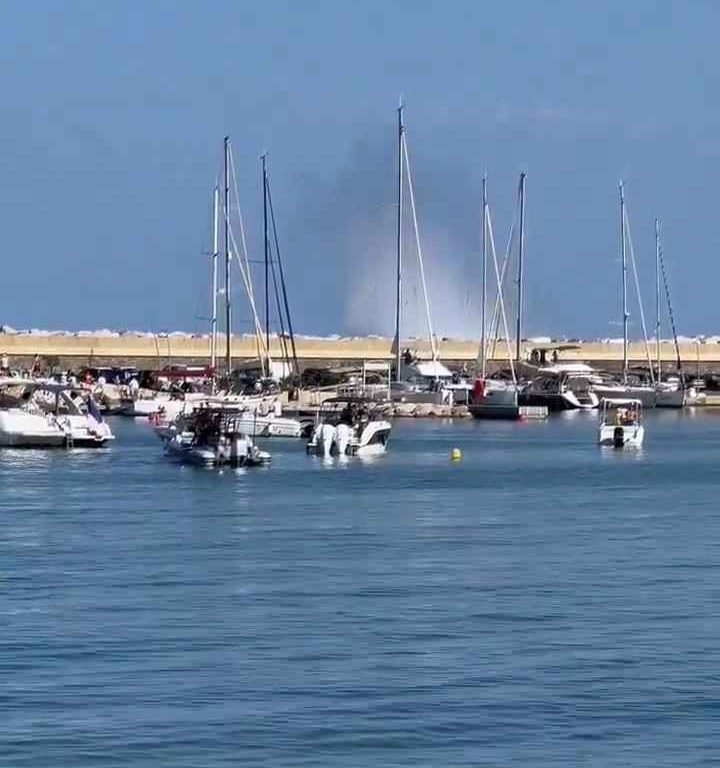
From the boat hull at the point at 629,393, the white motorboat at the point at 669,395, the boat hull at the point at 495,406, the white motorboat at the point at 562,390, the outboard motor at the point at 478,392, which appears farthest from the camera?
the white motorboat at the point at 669,395

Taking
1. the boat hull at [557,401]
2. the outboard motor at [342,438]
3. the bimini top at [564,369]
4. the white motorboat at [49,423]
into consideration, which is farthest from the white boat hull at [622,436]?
Result: the bimini top at [564,369]

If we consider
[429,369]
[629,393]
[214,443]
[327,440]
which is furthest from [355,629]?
[629,393]

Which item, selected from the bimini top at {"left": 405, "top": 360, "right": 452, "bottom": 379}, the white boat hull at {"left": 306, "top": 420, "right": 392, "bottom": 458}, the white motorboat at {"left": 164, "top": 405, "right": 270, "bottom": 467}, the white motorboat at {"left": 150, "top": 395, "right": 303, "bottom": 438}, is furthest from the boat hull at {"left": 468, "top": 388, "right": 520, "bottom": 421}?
the white motorboat at {"left": 164, "top": 405, "right": 270, "bottom": 467}

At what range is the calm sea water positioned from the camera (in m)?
22.8

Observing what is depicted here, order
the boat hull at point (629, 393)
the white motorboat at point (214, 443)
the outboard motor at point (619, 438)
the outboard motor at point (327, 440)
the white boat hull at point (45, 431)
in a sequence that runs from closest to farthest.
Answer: the white motorboat at point (214, 443)
the outboard motor at point (327, 440)
the white boat hull at point (45, 431)
the outboard motor at point (619, 438)
the boat hull at point (629, 393)

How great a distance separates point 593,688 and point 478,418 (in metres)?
92.6

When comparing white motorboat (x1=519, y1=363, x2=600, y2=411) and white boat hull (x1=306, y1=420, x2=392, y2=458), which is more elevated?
white motorboat (x1=519, y1=363, x2=600, y2=411)

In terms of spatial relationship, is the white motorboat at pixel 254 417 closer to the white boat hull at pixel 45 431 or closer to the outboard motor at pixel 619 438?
the white boat hull at pixel 45 431

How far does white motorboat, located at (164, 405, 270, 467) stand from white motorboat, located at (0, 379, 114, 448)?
4.62m

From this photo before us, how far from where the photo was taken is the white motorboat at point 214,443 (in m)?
67.4

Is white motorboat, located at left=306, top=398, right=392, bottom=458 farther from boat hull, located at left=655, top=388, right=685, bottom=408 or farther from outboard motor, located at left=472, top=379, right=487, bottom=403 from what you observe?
boat hull, located at left=655, top=388, right=685, bottom=408

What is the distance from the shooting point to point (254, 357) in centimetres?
13662

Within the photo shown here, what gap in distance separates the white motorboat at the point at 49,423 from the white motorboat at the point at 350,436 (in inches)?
293

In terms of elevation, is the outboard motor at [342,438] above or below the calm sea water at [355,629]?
above
